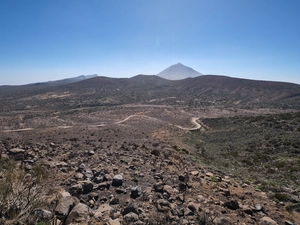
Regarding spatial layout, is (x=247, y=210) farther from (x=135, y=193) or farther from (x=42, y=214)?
(x=42, y=214)

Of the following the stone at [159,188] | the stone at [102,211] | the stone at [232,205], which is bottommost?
the stone at [232,205]

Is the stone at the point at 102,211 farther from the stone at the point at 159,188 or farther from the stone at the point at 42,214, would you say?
the stone at the point at 159,188

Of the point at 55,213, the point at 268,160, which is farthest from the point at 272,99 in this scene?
the point at 55,213

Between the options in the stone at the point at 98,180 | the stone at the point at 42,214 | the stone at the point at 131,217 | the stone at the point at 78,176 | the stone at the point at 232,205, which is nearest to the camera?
the stone at the point at 42,214

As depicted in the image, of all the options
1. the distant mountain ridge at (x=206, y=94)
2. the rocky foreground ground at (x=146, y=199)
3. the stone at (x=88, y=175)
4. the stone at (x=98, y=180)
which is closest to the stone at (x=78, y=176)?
the rocky foreground ground at (x=146, y=199)

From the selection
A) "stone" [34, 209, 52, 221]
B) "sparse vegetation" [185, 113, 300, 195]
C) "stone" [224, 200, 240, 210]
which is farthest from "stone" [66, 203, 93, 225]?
"sparse vegetation" [185, 113, 300, 195]

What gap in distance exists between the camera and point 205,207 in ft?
18.9

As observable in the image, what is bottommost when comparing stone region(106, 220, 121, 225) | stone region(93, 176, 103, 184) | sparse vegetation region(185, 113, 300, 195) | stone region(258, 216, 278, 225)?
sparse vegetation region(185, 113, 300, 195)

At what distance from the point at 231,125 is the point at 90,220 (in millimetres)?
25580

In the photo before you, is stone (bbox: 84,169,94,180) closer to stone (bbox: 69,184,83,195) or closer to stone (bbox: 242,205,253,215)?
stone (bbox: 69,184,83,195)

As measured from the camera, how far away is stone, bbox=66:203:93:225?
419cm

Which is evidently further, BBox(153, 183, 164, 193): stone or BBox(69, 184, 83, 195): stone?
BBox(153, 183, 164, 193): stone

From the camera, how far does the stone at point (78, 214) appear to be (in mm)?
4189

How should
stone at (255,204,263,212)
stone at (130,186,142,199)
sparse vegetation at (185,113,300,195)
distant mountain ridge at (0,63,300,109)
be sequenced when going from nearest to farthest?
stone at (130,186,142,199) → stone at (255,204,263,212) → sparse vegetation at (185,113,300,195) → distant mountain ridge at (0,63,300,109)
